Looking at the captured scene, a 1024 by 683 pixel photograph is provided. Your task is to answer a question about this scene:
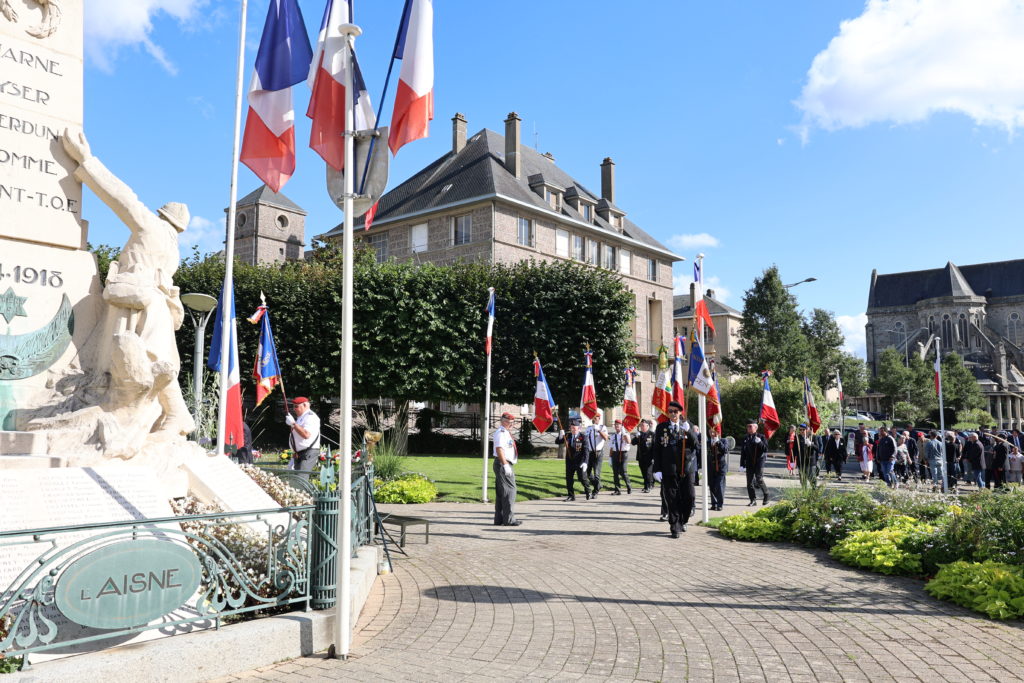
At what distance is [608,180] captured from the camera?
48156mm

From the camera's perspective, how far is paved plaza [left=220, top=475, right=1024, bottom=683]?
4.69 metres

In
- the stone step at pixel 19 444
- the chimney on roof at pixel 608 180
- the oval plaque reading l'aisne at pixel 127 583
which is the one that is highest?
the chimney on roof at pixel 608 180

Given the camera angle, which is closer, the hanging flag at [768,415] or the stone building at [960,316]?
the hanging flag at [768,415]

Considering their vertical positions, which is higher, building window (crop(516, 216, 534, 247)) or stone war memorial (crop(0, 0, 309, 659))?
building window (crop(516, 216, 534, 247))

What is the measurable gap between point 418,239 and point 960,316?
88052 millimetres

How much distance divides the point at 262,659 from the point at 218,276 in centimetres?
2447

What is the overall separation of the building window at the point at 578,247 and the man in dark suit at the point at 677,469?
32189mm

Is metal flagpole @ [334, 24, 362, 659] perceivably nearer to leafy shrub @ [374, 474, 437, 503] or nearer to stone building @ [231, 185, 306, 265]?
leafy shrub @ [374, 474, 437, 503]

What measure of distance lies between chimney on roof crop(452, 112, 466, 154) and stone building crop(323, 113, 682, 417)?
0.20 feet

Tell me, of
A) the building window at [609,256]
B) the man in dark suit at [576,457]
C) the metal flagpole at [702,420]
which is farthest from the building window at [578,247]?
the metal flagpole at [702,420]

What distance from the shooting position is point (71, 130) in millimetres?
6672

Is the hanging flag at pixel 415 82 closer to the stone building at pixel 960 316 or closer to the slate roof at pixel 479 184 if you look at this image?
the slate roof at pixel 479 184

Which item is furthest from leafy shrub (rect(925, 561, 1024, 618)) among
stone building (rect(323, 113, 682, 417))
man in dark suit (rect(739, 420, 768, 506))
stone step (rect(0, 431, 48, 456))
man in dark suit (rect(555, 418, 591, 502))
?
stone building (rect(323, 113, 682, 417))

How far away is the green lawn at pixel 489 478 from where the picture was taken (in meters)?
14.8
